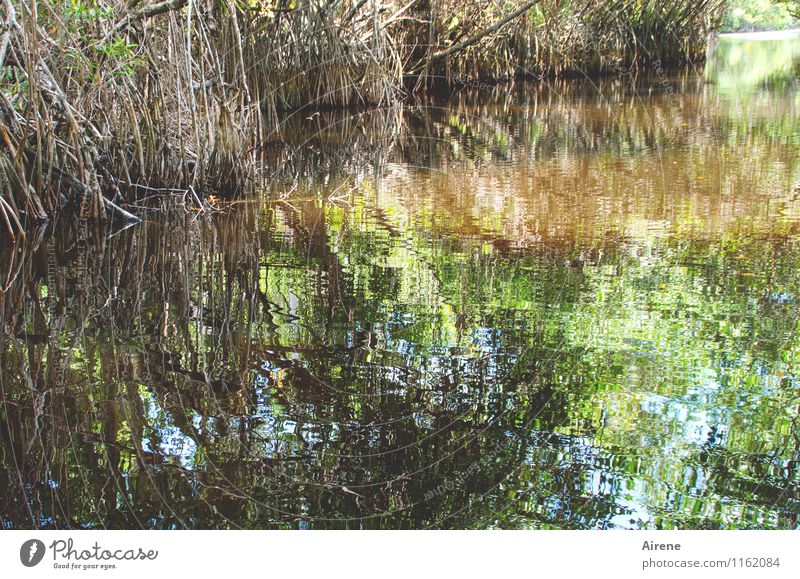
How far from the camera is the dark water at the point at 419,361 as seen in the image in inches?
90.8

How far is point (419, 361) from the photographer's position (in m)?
3.09

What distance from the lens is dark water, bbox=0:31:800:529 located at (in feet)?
7.57

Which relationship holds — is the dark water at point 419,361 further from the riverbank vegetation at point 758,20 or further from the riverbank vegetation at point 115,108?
the riverbank vegetation at point 758,20

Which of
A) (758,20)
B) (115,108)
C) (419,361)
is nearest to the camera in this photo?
(419,361)

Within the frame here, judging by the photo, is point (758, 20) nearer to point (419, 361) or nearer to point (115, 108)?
point (115, 108)

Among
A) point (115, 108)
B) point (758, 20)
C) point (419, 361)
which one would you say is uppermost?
point (758, 20)

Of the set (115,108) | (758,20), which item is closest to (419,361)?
(115,108)

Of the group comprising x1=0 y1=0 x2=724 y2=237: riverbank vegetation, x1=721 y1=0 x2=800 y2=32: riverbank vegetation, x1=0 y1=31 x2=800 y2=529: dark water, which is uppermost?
x1=721 y1=0 x2=800 y2=32: riverbank vegetation

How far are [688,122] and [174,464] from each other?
7.94 m

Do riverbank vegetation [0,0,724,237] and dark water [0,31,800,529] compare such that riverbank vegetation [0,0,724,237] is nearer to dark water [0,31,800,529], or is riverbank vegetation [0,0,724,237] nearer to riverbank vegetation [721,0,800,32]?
dark water [0,31,800,529]

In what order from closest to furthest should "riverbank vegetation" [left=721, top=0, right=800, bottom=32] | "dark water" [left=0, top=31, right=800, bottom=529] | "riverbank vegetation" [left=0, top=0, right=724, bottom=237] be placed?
"dark water" [left=0, top=31, right=800, bottom=529] → "riverbank vegetation" [left=0, top=0, right=724, bottom=237] → "riverbank vegetation" [left=721, top=0, right=800, bottom=32]

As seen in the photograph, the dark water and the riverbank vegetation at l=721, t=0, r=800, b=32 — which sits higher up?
the riverbank vegetation at l=721, t=0, r=800, b=32

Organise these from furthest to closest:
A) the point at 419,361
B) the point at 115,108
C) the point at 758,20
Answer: the point at 758,20, the point at 115,108, the point at 419,361

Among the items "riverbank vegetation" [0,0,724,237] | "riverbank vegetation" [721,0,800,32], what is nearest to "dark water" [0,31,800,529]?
"riverbank vegetation" [0,0,724,237]
